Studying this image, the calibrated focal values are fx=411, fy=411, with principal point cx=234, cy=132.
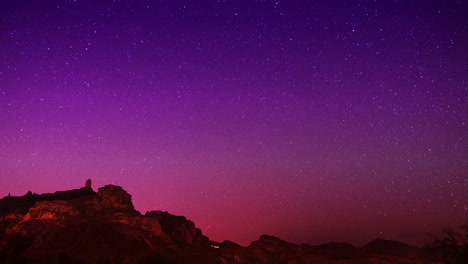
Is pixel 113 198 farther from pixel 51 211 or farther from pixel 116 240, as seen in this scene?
pixel 116 240

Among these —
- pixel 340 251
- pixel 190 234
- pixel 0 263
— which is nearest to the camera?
pixel 0 263

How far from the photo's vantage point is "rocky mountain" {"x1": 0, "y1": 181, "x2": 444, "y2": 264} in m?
123

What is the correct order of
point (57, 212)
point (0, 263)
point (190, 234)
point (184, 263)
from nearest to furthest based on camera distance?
point (0, 263)
point (184, 263)
point (57, 212)
point (190, 234)

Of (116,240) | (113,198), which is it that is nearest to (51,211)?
(116,240)

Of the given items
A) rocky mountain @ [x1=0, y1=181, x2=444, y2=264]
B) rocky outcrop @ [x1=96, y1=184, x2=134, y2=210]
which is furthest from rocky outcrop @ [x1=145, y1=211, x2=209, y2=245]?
rocky outcrop @ [x1=96, y1=184, x2=134, y2=210]

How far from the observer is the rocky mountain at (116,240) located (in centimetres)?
12325

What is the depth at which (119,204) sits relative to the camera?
17250 cm

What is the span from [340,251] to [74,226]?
101983 millimetres

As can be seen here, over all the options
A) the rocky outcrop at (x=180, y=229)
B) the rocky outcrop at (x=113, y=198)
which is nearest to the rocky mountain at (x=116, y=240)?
the rocky outcrop at (x=113, y=198)

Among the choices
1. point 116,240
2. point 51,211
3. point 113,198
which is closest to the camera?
point 116,240

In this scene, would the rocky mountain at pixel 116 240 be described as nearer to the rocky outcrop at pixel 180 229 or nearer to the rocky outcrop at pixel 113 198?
the rocky outcrop at pixel 113 198

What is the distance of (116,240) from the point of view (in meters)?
135

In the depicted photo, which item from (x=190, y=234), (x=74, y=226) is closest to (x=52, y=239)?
(x=74, y=226)

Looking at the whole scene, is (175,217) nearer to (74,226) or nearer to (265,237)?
(265,237)
